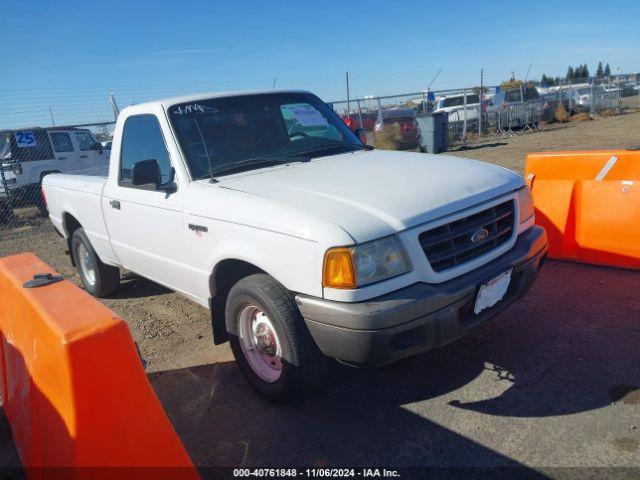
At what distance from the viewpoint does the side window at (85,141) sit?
12.9m

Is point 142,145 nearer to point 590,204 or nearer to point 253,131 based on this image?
point 253,131

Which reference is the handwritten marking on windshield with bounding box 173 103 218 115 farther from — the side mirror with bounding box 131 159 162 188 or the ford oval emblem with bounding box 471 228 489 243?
the ford oval emblem with bounding box 471 228 489 243

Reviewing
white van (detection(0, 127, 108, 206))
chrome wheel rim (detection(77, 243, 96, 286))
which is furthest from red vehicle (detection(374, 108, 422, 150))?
chrome wheel rim (detection(77, 243, 96, 286))

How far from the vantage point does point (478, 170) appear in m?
3.28

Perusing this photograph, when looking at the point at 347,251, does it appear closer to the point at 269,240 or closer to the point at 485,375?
the point at 269,240

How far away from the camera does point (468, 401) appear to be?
292 centimetres

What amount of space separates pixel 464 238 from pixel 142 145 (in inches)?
107

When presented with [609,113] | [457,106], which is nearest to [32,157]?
[457,106]

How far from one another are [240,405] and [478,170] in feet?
7.30

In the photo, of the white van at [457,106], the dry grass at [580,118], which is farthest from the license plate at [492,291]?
the dry grass at [580,118]

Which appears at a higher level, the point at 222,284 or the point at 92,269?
the point at 222,284

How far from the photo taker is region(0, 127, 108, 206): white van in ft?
37.6

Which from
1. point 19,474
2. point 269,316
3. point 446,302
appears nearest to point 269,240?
point 269,316

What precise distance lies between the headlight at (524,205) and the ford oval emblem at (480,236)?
492 millimetres
